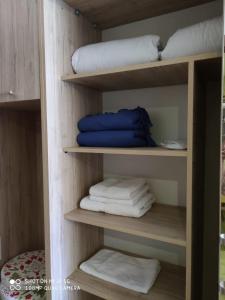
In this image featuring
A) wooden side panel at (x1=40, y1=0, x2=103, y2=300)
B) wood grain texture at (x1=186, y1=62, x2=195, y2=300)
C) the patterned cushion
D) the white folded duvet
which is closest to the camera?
wood grain texture at (x1=186, y1=62, x2=195, y2=300)

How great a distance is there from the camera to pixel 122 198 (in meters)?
1.00

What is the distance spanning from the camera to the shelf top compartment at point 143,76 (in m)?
0.74

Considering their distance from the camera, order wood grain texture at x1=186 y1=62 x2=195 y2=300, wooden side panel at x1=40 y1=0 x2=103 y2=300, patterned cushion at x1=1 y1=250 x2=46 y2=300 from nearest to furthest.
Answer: wood grain texture at x1=186 y1=62 x2=195 y2=300 < wooden side panel at x1=40 y1=0 x2=103 y2=300 < patterned cushion at x1=1 y1=250 x2=46 y2=300

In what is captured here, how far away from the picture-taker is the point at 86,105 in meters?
1.16

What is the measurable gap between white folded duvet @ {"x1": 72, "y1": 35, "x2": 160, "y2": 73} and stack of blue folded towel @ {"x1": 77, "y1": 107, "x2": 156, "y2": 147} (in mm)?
206

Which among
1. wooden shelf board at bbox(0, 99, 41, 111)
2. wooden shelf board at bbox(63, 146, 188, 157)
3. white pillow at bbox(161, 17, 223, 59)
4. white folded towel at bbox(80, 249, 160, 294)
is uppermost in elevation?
white pillow at bbox(161, 17, 223, 59)

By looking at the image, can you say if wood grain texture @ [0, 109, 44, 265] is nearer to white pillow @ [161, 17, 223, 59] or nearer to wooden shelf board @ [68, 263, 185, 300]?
wooden shelf board @ [68, 263, 185, 300]

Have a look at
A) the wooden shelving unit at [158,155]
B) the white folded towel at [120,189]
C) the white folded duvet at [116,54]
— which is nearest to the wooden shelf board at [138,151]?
the wooden shelving unit at [158,155]

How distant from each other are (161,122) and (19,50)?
0.74m

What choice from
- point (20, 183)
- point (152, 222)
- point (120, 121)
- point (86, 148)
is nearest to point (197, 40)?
point (120, 121)

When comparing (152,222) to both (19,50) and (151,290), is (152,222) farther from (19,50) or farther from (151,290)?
(19,50)

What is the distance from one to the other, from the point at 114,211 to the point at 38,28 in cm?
85

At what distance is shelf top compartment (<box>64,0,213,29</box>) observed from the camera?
0.96 m

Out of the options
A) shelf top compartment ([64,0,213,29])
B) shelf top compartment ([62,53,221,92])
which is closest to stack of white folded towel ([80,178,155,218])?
shelf top compartment ([62,53,221,92])
